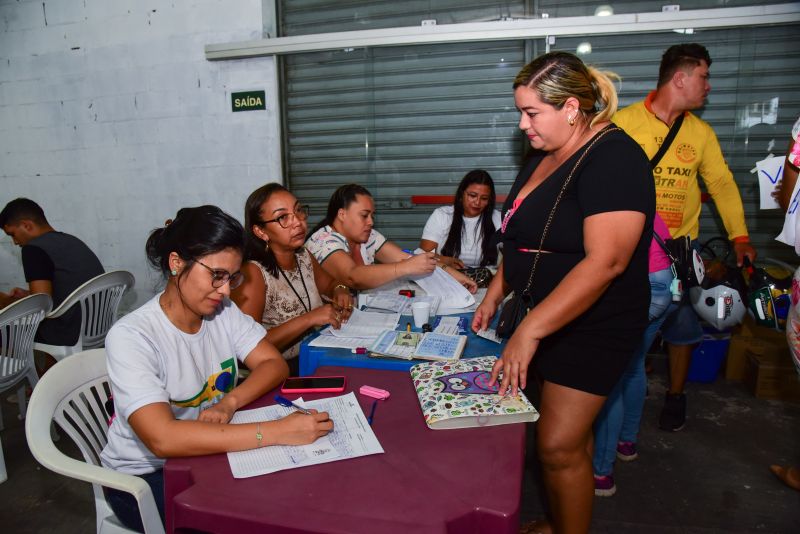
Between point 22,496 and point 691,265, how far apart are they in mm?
3221

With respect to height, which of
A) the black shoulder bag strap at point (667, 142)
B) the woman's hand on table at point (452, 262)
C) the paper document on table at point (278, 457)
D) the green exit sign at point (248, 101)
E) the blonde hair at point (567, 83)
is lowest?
the paper document on table at point (278, 457)

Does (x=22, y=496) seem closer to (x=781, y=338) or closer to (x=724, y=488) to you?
(x=724, y=488)

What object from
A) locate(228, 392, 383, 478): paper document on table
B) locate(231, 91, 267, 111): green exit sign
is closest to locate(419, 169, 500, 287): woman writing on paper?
locate(231, 91, 267, 111): green exit sign

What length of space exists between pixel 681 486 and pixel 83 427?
251 centimetres

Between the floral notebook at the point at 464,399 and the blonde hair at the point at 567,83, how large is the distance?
2.61ft

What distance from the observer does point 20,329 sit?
2688 millimetres

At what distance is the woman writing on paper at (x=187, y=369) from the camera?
4.09ft

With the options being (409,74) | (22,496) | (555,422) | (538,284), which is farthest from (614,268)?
(409,74)

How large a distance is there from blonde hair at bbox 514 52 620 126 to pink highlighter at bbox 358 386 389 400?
926 mm

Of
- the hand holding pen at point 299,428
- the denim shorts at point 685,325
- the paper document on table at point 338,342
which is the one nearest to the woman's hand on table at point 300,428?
the hand holding pen at point 299,428

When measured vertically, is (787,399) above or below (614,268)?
below

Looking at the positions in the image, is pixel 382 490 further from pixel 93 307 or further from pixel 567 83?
pixel 93 307

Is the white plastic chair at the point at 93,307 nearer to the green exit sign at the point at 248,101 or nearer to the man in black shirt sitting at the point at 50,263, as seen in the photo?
the man in black shirt sitting at the point at 50,263

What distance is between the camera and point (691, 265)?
227cm
